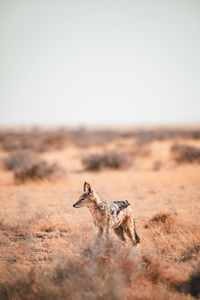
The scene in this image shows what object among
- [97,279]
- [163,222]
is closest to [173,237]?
[163,222]

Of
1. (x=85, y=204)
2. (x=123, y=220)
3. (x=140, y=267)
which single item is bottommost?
(x=140, y=267)

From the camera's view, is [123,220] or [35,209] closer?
[123,220]

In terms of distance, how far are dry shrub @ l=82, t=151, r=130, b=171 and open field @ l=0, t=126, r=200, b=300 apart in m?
1.68

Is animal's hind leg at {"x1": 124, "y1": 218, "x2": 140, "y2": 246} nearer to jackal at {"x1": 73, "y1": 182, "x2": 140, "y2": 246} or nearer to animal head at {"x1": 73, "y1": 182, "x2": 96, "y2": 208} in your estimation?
jackal at {"x1": 73, "y1": 182, "x2": 140, "y2": 246}

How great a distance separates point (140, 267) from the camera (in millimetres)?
3594

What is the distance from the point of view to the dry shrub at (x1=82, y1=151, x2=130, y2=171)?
1557cm

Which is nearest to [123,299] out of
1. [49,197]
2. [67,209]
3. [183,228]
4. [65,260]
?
[65,260]

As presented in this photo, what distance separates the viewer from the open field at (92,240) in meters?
3.47

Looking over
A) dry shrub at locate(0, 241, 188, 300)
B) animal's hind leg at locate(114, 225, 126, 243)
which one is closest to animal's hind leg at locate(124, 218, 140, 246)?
animal's hind leg at locate(114, 225, 126, 243)

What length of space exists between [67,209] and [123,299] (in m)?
5.05

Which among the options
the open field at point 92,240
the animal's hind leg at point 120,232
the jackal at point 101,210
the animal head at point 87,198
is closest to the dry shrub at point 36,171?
the open field at point 92,240

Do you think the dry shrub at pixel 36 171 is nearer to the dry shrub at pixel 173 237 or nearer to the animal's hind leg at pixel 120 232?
the dry shrub at pixel 173 237

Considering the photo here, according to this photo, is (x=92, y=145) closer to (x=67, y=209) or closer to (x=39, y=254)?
(x=67, y=209)

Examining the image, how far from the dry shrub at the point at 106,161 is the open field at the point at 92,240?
5.52 ft
